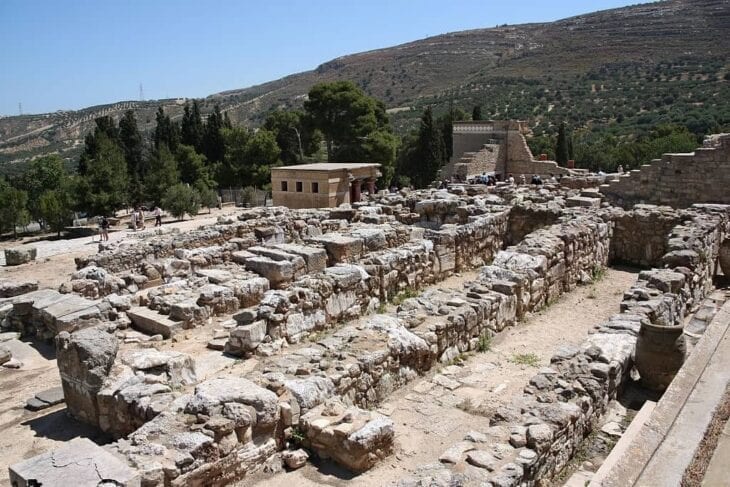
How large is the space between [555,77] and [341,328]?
83054 millimetres

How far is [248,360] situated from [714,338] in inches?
250

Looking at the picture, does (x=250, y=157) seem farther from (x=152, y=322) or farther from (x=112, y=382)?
(x=112, y=382)

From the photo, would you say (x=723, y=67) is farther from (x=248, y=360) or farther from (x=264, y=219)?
(x=248, y=360)

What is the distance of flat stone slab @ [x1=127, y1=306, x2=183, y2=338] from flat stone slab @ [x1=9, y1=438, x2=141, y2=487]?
16.2 feet

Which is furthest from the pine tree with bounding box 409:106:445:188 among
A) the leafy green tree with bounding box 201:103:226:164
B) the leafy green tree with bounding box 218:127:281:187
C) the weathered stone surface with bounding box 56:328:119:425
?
the weathered stone surface with bounding box 56:328:119:425

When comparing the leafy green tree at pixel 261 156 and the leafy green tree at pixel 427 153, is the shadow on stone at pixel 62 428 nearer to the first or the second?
the leafy green tree at pixel 261 156

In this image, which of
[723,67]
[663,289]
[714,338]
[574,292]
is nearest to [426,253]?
[574,292]

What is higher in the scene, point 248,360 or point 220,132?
point 220,132

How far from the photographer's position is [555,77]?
84062mm

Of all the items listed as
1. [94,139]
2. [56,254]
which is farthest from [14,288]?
[94,139]

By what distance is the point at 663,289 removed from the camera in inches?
366

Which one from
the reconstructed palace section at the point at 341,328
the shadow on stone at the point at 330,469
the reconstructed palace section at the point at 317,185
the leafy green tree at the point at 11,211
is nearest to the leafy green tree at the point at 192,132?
the leafy green tree at the point at 11,211

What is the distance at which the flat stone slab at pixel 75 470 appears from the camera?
4898 mm

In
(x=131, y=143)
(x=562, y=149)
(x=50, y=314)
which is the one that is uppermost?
(x=131, y=143)
